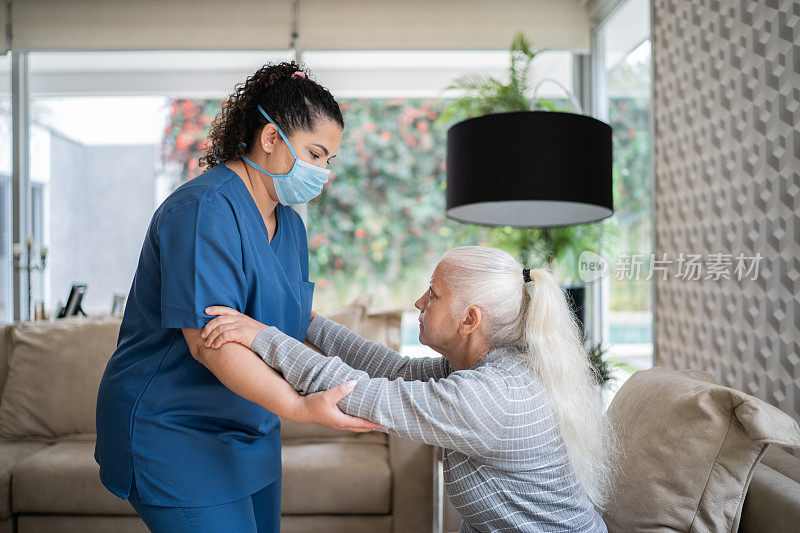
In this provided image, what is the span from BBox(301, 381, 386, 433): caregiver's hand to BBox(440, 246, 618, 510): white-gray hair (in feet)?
1.11

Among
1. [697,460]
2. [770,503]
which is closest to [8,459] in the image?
[697,460]

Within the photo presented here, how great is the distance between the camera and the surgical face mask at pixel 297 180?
51.4 inches

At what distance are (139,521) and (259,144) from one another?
1693mm

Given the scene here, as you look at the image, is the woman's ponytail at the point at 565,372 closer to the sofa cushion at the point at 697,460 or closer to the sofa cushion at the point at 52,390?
the sofa cushion at the point at 697,460

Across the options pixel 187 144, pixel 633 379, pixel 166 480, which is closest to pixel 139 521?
pixel 166 480

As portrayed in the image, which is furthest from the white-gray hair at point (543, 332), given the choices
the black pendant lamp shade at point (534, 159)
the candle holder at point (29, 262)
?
the candle holder at point (29, 262)

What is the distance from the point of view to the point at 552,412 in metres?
1.20

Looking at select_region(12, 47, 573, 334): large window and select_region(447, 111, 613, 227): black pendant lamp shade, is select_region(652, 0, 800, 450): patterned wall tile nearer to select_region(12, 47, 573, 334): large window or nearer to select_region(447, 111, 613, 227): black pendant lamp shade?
select_region(447, 111, 613, 227): black pendant lamp shade

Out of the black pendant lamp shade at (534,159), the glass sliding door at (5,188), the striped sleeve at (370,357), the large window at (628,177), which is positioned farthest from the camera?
the glass sliding door at (5,188)

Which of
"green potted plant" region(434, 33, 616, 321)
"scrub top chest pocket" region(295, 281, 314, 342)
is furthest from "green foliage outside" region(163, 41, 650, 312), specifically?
"scrub top chest pocket" region(295, 281, 314, 342)

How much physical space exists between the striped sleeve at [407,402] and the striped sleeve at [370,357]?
0.41 m

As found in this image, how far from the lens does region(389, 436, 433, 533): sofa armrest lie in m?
2.31

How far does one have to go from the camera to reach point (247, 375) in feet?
3.58

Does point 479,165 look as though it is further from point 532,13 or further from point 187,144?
point 187,144
